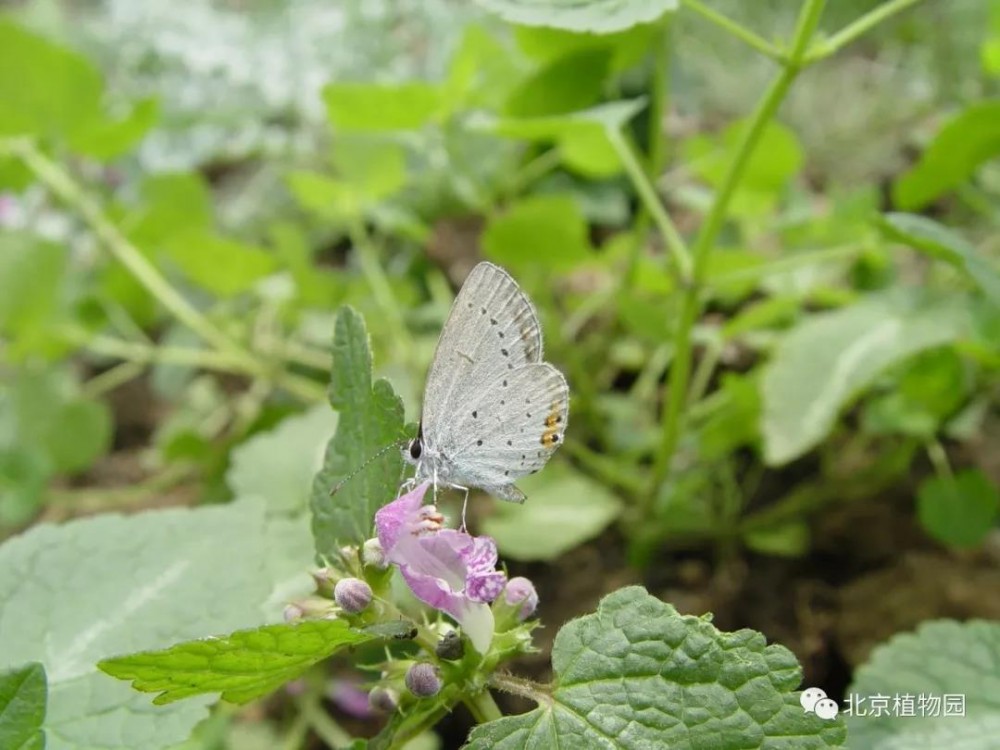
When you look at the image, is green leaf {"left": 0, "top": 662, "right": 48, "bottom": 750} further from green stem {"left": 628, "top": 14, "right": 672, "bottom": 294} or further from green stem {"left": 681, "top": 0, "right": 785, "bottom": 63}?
green stem {"left": 628, "top": 14, "right": 672, "bottom": 294}

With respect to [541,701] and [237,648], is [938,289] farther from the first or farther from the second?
[237,648]

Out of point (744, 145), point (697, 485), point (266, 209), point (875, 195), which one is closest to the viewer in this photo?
point (744, 145)

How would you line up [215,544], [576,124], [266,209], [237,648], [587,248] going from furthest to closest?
1. [266,209]
2. [587,248]
3. [576,124]
4. [215,544]
5. [237,648]

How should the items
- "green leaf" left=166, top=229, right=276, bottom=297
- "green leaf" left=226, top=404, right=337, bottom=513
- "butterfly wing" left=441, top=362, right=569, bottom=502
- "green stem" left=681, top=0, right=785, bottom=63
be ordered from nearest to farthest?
"butterfly wing" left=441, top=362, right=569, bottom=502, "green stem" left=681, top=0, right=785, bottom=63, "green leaf" left=226, top=404, right=337, bottom=513, "green leaf" left=166, top=229, right=276, bottom=297

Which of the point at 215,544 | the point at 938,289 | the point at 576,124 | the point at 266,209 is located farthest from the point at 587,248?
the point at 266,209

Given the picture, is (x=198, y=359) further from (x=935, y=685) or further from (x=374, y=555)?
(x=935, y=685)

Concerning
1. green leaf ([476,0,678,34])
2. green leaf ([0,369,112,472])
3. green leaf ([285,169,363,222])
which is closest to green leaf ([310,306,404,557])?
green leaf ([476,0,678,34])
